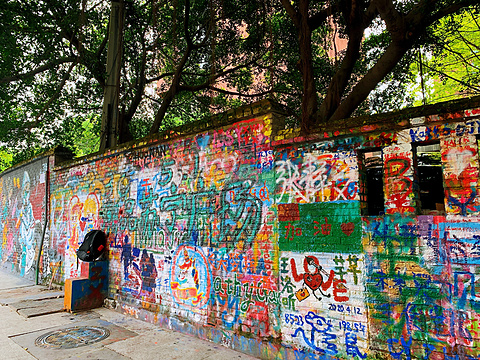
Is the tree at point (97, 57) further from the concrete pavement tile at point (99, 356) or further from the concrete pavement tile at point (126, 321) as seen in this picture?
the concrete pavement tile at point (99, 356)

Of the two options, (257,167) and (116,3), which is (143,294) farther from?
(116,3)

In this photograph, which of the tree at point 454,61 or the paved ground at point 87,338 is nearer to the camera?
the paved ground at point 87,338

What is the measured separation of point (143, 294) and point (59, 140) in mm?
8867

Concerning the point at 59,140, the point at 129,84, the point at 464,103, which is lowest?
the point at 464,103

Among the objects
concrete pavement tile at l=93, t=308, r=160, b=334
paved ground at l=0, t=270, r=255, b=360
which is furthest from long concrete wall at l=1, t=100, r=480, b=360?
paved ground at l=0, t=270, r=255, b=360

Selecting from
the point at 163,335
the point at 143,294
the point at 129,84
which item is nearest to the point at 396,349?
the point at 163,335

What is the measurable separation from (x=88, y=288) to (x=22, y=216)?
278 inches

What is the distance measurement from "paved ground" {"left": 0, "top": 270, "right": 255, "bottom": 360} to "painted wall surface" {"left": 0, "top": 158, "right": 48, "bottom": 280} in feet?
13.1

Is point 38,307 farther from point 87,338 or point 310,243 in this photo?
point 310,243

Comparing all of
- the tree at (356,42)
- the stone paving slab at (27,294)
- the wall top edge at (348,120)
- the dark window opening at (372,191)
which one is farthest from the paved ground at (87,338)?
the tree at (356,42)

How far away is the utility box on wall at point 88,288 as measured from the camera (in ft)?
22.1

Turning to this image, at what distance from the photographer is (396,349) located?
3.26 meters

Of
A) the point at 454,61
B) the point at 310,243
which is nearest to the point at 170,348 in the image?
the point at 310,243

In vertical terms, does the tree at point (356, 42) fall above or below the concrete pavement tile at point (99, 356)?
above
